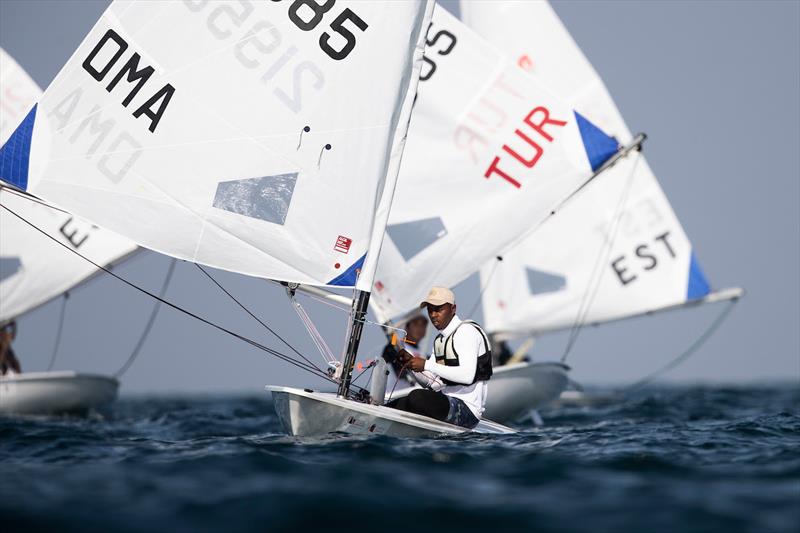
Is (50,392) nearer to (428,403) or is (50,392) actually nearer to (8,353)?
(8,353)

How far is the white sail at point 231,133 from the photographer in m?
9.01

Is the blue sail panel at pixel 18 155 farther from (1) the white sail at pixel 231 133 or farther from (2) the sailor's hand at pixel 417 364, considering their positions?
(2) the sailor's hand at pixel 417 364

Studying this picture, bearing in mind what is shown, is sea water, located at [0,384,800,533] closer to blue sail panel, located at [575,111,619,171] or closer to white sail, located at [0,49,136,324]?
blue sail panel, located at [575,111,619,171]

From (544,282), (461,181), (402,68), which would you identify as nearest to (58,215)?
(461,181)

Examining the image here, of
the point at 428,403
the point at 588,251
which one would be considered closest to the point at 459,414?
the point at 428,403

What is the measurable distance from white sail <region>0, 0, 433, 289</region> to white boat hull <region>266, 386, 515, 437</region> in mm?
1144

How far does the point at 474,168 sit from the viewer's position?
14.1 metres

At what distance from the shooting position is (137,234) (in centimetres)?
898

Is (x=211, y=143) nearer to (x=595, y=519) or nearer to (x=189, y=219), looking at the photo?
(x=189, y=219)

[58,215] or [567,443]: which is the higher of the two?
[58,215]

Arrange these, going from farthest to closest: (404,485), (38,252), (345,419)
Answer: (38,252) < (345,419) < (404,485)

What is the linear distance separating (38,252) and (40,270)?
1.10 feet

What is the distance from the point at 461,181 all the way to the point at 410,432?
6268 millimetres

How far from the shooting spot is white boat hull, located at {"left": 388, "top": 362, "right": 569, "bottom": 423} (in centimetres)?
1554
